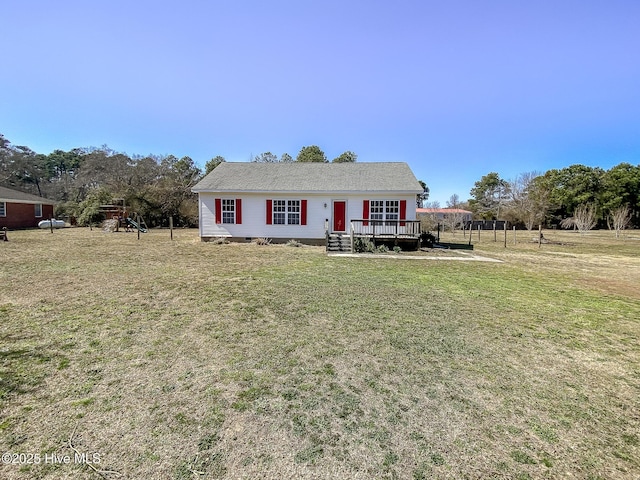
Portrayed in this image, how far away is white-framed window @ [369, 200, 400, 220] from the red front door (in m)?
1.36

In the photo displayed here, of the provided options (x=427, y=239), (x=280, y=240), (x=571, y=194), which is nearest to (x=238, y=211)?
(x=280, y=240)

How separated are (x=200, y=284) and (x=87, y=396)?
4.17 meters

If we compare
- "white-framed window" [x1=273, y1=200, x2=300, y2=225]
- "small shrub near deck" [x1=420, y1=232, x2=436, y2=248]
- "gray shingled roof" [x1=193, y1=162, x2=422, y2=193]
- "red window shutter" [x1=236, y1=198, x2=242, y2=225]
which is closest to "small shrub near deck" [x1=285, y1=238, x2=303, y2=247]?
"white-framed window" [x1=273, y1=200, x2=300, y2=225]

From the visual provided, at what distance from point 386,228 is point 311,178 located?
5232 millimetres

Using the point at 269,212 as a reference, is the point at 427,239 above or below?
below

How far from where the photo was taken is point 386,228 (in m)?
13.9

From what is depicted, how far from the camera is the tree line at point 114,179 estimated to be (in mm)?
25141

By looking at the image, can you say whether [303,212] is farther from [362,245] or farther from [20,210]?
[20,210]

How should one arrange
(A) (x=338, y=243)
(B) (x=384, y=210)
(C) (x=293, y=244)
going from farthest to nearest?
(B) (x=384, y=210)
(C) (x=293, y=244)
(A) (x=338, y=243)

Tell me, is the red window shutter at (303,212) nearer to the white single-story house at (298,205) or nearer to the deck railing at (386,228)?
the white single-story house at (298,205)

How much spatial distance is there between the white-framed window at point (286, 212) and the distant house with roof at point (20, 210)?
2213cm

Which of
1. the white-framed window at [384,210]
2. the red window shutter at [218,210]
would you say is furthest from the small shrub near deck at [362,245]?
the red window shutter at [218,210]

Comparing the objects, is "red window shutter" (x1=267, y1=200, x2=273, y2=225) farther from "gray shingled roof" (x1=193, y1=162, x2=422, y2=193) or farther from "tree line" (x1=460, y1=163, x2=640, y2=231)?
"tree line" (x1=460, y1=163, x2=640, y2=231)

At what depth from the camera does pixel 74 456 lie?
200 centimetres
